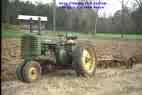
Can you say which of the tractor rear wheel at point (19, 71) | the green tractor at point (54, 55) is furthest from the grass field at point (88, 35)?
the tractor rear wheel at point (19, 71)

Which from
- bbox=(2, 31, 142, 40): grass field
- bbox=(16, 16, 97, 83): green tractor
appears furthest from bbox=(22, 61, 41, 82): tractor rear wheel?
bbox=(2, 31, 142, 40): grass field

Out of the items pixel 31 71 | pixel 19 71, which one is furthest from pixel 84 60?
pixel 19 71

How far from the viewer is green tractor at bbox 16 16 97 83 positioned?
267cm

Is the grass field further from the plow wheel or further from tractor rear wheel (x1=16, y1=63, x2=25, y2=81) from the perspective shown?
tractor rear wheel (x1=16, y1=63, x2=25, y2=81)

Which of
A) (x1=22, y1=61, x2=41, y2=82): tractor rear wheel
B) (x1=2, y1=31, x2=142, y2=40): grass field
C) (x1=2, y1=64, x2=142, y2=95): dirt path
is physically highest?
(x1=2, y1=31, x2=142, y2=40): grass field

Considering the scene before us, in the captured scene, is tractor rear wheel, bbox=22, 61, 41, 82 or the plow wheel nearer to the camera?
tractor rear wheel, bbox=22, 61, 41, 82

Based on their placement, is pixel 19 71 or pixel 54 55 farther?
pixel 54 55

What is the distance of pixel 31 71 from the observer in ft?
8.78

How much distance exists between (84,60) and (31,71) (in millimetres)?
510

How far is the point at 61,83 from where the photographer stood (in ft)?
8.98

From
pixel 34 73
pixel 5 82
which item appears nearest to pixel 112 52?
pixel 34 73

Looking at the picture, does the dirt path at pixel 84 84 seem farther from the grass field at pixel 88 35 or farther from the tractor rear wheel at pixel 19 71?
the grass field at pixel 88 35

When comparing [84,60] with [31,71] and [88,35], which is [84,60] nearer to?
[88,35]

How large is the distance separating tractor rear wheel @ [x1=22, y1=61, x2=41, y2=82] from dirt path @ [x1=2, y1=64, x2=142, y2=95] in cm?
5
